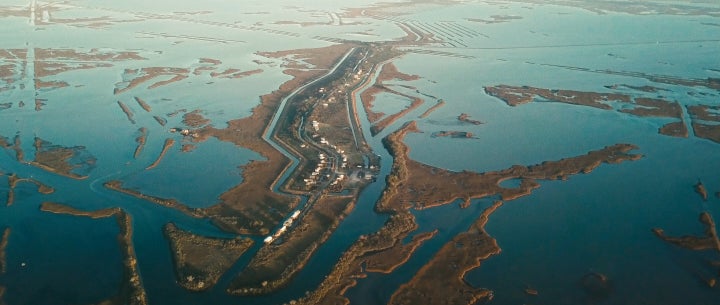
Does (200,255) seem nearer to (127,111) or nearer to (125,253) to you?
(125,253)

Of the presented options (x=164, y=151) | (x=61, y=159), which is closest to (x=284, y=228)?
(x=164, y=151)

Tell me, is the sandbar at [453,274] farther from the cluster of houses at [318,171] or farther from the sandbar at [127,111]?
the sandbar at [127,111]

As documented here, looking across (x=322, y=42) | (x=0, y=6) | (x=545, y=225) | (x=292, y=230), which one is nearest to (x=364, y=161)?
(x=292, y=230)

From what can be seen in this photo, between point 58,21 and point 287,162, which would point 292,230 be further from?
point 58,21

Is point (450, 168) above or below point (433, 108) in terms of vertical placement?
below

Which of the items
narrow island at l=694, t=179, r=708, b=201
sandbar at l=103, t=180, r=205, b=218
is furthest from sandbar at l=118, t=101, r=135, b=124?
narrow island at l=694, t=179, r=708, b=201

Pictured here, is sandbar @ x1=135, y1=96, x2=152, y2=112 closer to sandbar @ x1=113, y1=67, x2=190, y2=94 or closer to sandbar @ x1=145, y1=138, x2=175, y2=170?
sandbar @ x1=113, y1=67, x2=190, y2=94

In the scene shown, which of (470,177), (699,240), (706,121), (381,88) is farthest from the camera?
(381,88)

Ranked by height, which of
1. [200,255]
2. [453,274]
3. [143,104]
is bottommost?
[200,255]
